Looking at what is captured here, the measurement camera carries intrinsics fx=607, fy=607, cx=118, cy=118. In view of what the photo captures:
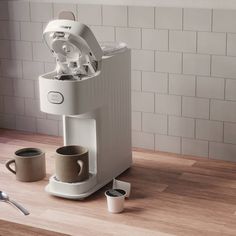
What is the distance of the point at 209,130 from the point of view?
2488 mm

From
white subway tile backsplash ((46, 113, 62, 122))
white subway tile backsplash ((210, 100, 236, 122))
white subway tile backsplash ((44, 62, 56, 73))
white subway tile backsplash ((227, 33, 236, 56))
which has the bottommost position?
white subway tile backsplash ((46, 113, 62, 122))

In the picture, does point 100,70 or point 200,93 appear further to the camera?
point 200,93

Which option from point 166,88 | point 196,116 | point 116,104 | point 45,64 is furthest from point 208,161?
point 45,64

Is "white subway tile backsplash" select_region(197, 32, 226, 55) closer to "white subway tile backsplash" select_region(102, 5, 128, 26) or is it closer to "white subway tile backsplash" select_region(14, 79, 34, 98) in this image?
"white subway tile backsplash" select_region(102, 5, 128, 26)

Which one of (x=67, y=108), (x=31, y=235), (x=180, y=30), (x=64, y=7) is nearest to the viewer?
(x=31, y=235)

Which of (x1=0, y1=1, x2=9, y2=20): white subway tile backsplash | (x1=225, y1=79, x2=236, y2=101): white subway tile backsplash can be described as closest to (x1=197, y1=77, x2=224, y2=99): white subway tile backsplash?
(x1=225, y1=79, x2=236, y2=101): white subway tile backsplash

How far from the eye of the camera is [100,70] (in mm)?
2086

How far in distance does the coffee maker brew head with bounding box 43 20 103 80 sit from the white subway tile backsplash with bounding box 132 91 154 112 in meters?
0.54

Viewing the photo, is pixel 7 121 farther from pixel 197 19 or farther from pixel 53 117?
pixel 197 19

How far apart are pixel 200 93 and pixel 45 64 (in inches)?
29.3

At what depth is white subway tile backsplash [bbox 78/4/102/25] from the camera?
8.46ft

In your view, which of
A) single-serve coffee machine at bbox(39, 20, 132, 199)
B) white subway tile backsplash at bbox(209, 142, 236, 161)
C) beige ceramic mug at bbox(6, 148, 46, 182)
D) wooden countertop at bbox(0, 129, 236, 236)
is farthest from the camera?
white subway tile backsplash at bbox(209, 142, 236, 161)

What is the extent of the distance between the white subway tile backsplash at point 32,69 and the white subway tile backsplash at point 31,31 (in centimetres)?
11

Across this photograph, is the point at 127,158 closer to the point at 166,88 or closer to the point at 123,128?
the point at 123,128
